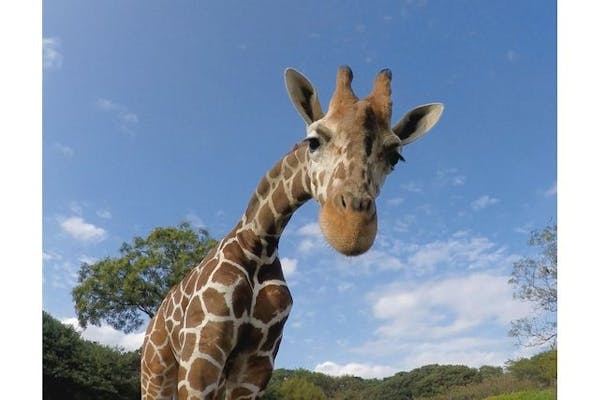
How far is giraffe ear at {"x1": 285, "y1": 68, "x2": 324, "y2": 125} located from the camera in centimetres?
302

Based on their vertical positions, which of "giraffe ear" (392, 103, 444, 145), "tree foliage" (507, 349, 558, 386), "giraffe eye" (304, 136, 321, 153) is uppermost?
"giraffe ear" (392, 103, 444, 145)

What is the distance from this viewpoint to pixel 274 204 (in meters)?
3.27

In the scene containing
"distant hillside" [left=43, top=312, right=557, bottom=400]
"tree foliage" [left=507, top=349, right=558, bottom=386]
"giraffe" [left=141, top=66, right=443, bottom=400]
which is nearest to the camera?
"giraffe" [left=141, top=66, right=443, bottom=400]

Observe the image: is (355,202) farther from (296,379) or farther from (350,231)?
(296,379)

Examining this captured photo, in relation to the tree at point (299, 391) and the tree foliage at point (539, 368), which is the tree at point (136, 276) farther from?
the tree foliage at point (539, 368)

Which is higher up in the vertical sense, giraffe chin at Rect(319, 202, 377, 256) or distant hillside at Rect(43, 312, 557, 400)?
giraffe chin at Rect(319, 202, 377, 256)

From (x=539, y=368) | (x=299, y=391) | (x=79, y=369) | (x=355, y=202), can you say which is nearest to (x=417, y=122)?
(x=355, y=202)

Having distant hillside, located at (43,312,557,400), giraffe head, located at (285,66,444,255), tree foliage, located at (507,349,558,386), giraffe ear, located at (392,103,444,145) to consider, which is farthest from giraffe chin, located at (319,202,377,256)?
tree foliage, located at (507,349,558,386)

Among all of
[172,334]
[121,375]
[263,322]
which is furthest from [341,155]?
[121,375]

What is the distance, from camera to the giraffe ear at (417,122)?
10.1 ft

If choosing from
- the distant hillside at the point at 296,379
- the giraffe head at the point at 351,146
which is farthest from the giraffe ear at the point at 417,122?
the distant hillside at the point at 296,379

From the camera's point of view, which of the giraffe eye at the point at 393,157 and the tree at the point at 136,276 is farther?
the tree at the point at 136,276

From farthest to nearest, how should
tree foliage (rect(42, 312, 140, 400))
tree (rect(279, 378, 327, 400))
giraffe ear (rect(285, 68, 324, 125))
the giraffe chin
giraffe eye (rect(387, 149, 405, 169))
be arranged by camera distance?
1. tree (rect(279, 378, 327, 400))
2. tree foliage (rect(42, 312, 140, 400))
3. giraffe ear (rect(285, 68, 324, 125))
4. giraffe eye (rect(387, 149, 405, 169))
5. the giraffe chin

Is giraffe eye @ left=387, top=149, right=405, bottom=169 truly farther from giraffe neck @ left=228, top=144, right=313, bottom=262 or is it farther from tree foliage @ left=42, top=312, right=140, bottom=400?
tree foliage @ left=42, top=312, right=140, bottom=400
